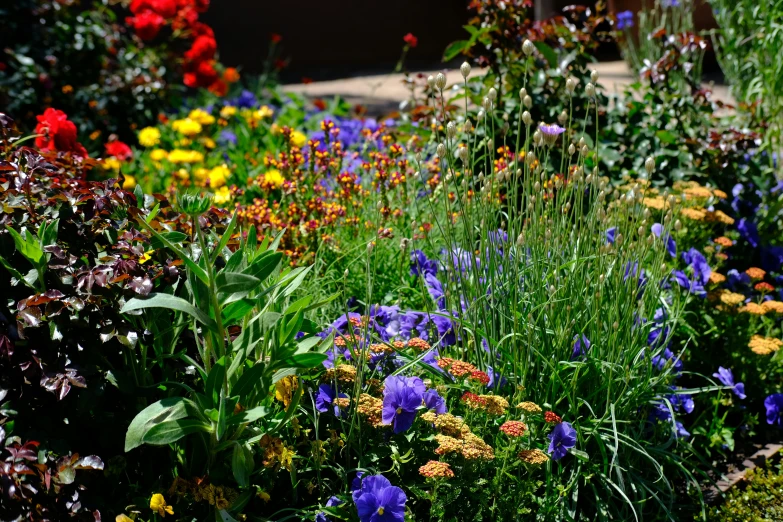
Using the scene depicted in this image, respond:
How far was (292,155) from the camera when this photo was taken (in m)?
3.62

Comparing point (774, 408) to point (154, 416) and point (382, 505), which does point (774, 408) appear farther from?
point (154, 416)

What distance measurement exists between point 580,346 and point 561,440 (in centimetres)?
38

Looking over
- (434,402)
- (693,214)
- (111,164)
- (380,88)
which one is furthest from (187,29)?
(434,402)

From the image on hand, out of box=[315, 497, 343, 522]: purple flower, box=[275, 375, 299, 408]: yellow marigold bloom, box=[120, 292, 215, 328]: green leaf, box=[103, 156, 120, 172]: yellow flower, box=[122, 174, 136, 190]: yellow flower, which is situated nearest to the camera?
box=[120, 292, 215, 328]: green leaf

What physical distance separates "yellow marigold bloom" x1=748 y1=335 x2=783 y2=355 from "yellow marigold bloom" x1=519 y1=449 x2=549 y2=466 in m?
1.34

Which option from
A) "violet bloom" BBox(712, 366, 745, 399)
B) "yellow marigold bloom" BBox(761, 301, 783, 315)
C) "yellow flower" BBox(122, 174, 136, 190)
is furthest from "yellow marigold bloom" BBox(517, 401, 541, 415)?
"yellow flower" BBox(122, 174, 136, 190)

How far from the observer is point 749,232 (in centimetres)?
413

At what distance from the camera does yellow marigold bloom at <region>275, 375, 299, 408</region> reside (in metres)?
2.21

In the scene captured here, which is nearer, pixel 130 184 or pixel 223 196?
pixel 223 196

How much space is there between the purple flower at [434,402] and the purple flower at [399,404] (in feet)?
0.25

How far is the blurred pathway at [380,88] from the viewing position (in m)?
9.20

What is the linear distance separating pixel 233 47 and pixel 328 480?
10.4 meters

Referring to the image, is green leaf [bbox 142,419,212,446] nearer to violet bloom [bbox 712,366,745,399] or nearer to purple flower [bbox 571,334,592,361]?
purple flower [bbox 571,334,592,361]

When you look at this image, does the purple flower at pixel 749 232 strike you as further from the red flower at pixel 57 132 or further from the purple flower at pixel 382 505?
the red flower at pixel 57 132
